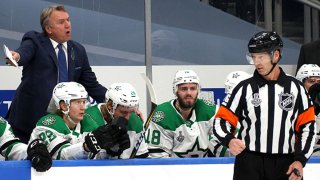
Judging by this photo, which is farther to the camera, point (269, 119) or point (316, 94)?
point (316, 94)

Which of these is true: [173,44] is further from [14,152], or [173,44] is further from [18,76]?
[14,152]

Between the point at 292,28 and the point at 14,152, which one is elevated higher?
the point at 292,28

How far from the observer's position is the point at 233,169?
3484 mm

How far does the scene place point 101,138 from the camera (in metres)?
3.31

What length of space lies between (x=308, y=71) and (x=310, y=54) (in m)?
0.40

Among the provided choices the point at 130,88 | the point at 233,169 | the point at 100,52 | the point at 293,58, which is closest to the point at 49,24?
the point at 130,88

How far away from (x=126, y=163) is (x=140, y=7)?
1760 millimetres

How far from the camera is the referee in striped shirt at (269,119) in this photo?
3.14m

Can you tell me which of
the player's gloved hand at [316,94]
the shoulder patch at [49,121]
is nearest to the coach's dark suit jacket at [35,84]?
the shoulder patch at [49,121]

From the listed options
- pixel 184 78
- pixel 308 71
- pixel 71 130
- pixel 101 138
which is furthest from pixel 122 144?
pixel 308 71

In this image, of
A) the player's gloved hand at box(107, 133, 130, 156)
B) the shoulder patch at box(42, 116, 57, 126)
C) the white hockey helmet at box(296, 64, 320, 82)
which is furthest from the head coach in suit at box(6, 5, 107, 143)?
the white hockey helmet at box(296, 64, 320, 82)

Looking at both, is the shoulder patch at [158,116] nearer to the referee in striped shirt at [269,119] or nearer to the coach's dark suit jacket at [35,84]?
the coach's dark suit jacket at [35,84]

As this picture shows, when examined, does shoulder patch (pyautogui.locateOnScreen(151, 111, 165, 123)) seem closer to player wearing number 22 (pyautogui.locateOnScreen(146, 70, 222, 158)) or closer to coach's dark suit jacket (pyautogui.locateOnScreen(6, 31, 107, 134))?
player wearing number 22 (pyautogui.locateOnScreen(146, 70, 222, 158))

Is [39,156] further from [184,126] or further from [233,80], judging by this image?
[233,80]
